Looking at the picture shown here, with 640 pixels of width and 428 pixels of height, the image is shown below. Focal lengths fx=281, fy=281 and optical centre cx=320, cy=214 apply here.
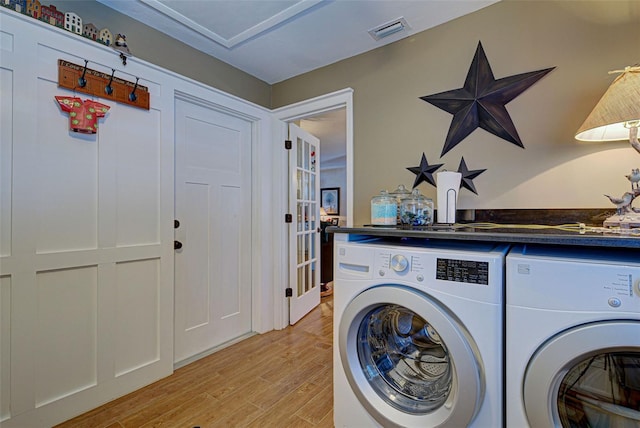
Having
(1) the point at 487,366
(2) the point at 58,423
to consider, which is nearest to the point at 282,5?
(1) the point at 487,366

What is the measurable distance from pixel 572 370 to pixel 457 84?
1.61 meters

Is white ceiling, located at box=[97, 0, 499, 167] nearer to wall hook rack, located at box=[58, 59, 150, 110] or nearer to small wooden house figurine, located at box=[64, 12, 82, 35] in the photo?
small wooden house figurine, located at box=[64, 12, 82, 35]

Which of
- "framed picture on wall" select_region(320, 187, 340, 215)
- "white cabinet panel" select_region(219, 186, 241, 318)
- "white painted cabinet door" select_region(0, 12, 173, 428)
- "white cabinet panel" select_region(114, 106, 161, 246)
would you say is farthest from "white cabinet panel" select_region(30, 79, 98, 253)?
"framed picture on wall" select_region(320, 187, 340, 215)

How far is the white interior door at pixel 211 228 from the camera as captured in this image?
6.79ft

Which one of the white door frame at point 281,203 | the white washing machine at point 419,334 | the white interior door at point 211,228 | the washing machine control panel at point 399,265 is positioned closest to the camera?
the white washing machine at point 419,334

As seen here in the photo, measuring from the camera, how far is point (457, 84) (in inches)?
70.4

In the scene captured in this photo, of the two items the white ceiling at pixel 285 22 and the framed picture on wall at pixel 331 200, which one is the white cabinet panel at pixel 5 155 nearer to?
the white ceiling at pixel 285 22

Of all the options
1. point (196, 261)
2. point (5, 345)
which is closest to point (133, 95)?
point (196, 261)

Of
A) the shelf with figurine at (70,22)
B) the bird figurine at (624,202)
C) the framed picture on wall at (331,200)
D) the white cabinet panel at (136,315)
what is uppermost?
the shelf with figurine at (70,22)

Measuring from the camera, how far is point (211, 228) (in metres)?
Result: 2.25

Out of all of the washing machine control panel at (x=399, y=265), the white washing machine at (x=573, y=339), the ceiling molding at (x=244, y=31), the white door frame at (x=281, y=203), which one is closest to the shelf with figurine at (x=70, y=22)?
the ceiling molding at (x=244, y=31)

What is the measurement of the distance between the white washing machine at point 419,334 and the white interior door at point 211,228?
132cm

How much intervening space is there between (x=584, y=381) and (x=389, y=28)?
2.05 metres

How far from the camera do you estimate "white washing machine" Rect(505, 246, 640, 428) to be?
754 millimetres
